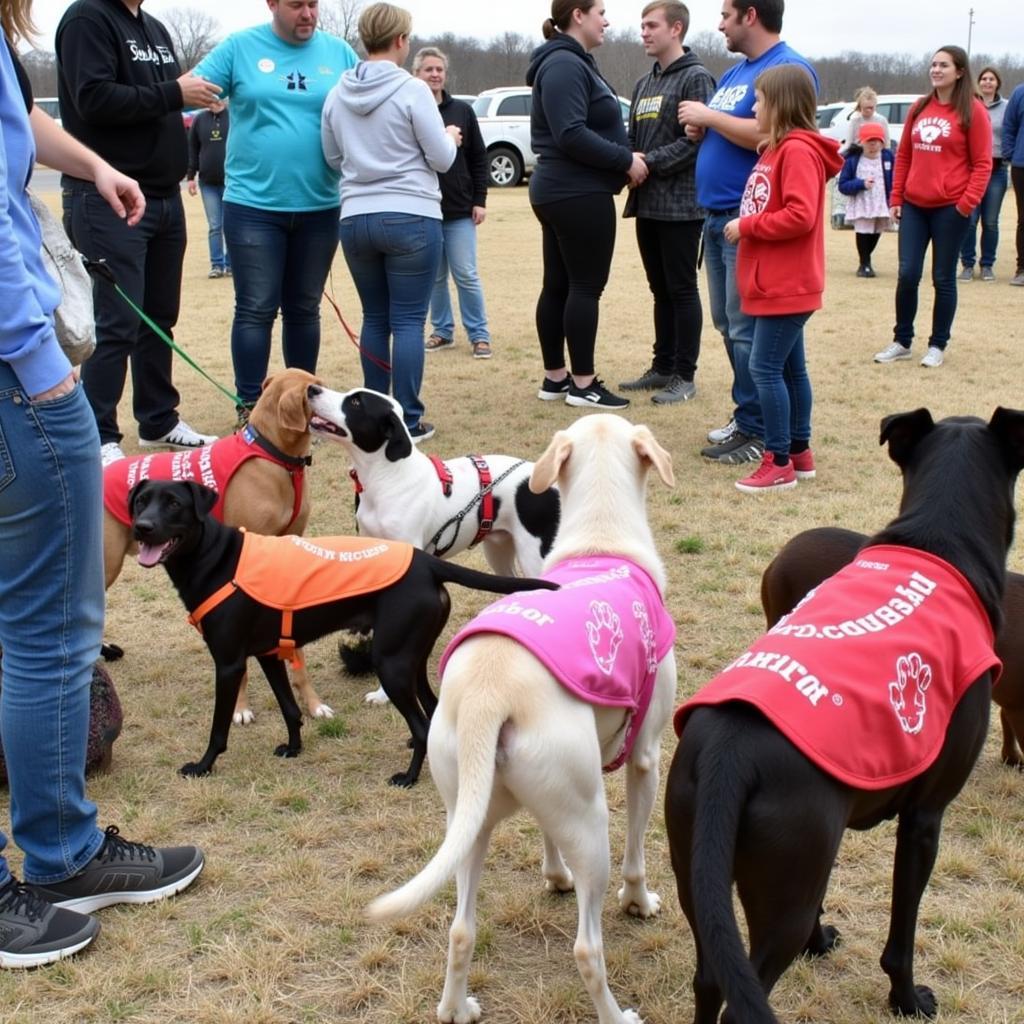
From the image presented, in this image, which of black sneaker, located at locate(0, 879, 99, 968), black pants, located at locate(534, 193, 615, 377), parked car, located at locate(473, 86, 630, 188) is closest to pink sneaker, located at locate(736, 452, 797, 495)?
black pants, located at locate(534, 193, 615, 377)

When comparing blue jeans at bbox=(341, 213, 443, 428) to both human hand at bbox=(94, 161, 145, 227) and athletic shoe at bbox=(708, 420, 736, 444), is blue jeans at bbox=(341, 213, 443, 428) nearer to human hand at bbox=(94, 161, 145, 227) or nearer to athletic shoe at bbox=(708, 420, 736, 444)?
athletic shoe at bbox=(708, 420, 736, 444)

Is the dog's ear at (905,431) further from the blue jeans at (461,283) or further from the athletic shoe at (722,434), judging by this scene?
the blue jeans at (461,283)

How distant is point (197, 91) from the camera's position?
548 centimetres

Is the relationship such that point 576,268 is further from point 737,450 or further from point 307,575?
point 307,575

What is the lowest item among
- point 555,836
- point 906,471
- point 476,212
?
point 555,836

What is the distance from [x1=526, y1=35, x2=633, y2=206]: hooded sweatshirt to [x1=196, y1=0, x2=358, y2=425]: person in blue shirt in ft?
4.06

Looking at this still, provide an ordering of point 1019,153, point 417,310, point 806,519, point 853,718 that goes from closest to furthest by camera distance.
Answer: point 853,718, point 806,519, point 417,310, point 1019,153

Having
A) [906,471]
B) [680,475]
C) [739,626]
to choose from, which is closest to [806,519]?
[680,475]

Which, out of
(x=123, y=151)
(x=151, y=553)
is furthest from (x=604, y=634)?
(x=123, y=151)

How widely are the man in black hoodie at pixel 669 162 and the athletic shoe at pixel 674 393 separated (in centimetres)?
37

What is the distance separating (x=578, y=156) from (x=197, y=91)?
7.58ft

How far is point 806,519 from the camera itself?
5555 mm

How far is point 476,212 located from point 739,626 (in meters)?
5.41

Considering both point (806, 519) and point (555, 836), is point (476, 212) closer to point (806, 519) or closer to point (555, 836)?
point (806, 519)
